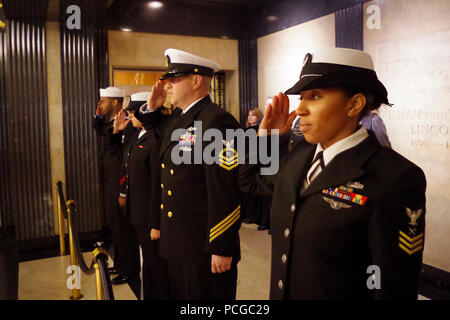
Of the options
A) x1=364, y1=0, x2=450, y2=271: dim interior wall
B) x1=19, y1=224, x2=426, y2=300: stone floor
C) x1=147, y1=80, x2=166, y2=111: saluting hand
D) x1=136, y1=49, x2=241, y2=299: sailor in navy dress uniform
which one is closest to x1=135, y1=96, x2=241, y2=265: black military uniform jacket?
x1=136, y1=49, x2=241, y2=299: sailor in navy dress uniform

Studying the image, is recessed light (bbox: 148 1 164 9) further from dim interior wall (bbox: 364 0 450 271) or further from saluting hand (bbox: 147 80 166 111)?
saluting hand (bbox: 147 80 166 111)

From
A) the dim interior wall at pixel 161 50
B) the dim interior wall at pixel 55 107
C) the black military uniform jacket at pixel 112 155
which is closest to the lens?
the black military uniform jacket at pixel 112 155

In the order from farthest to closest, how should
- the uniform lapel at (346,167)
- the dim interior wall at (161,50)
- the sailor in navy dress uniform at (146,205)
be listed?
the dim interior wall at (161,50) → the sailor in navy dress uniform at (146,205) → the uniform lapel at (346,167)

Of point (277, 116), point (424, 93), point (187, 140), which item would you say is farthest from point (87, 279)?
point (424, 93)

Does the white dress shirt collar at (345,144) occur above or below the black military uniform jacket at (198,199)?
above

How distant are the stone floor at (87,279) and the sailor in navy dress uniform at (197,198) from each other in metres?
1.22

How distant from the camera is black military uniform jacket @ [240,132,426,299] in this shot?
3.62 feet

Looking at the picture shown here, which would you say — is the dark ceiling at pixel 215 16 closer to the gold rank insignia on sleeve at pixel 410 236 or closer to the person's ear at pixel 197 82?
the person's ear at pixel 197 82

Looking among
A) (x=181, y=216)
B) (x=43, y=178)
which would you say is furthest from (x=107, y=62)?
(x=181, y=216)

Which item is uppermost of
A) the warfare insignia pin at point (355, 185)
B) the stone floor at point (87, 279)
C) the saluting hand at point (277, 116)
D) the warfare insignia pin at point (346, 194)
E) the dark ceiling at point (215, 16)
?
the dark ceiling at point (215, 16)

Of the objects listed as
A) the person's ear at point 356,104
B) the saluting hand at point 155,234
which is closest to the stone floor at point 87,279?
the saluting hand at point 155,234

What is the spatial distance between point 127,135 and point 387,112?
2744 mm

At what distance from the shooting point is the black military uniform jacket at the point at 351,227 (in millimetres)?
1104

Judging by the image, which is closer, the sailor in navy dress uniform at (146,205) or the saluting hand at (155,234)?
the saluting hand at (155,234)
